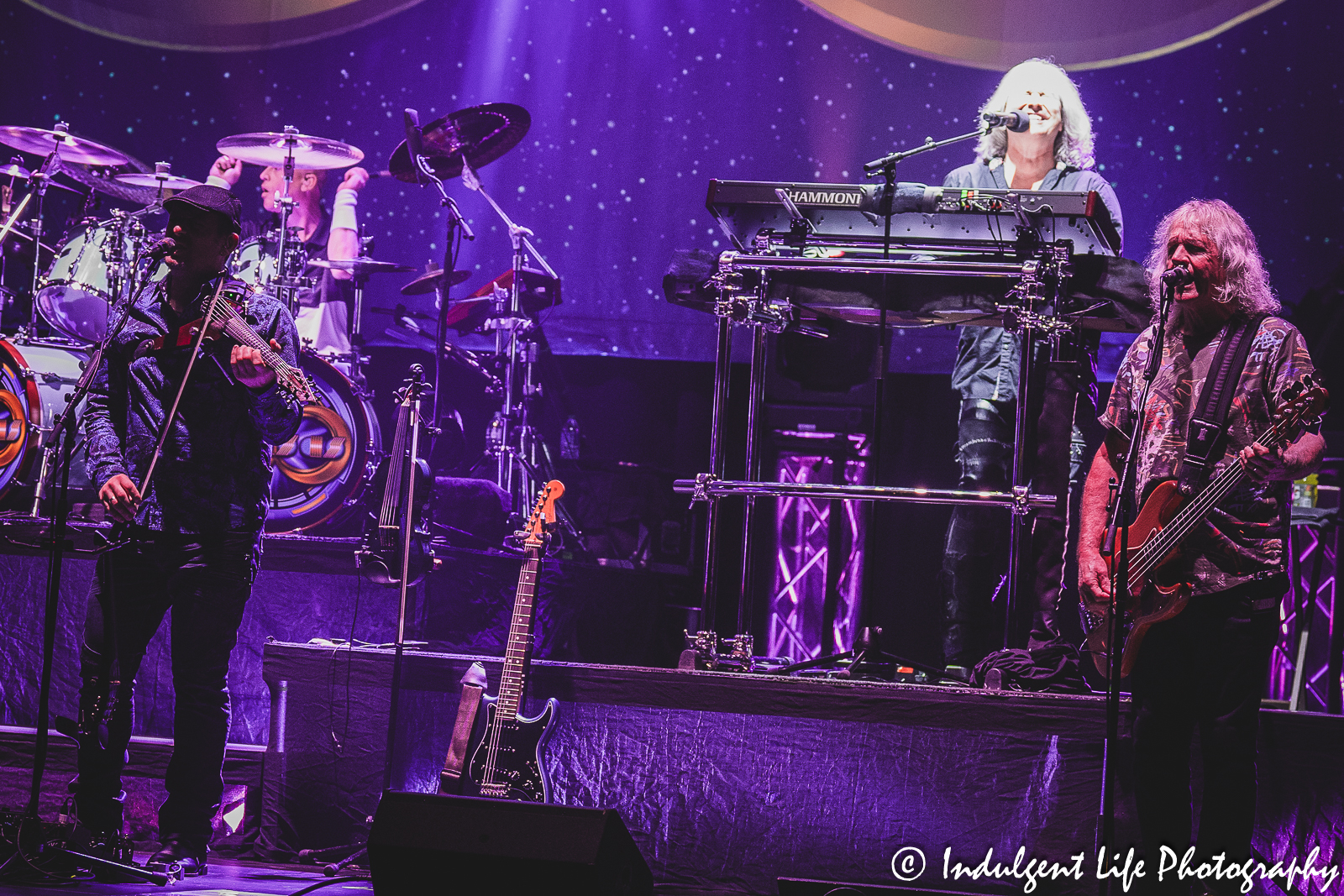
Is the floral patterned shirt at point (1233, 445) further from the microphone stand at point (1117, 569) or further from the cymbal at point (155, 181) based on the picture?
the cymbal at point (155, 181)

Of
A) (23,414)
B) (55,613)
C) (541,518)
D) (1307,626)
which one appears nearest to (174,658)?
(55,613)

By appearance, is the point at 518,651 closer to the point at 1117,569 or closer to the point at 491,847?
the point at 491,847

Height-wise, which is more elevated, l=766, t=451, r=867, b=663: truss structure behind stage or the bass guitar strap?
the bass guitar strap

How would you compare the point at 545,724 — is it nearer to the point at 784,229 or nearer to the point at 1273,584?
the point at 784,229

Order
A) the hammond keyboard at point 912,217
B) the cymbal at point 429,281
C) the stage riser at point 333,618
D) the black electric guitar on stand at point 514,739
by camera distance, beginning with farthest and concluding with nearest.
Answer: the cymbal at point 429,281, the stage riser at point 333,618, the hammond keyboard at point 912,217, the black electric guitar on stand at point 514,739

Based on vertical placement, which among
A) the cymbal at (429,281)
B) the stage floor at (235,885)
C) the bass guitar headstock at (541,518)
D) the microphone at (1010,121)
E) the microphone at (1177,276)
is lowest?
the stage floor at (235,885)

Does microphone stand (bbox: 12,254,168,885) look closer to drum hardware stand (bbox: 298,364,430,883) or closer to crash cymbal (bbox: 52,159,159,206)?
drum hardware stand (bbox: 298,364,430,883)

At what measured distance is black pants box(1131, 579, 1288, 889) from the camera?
2.95 m

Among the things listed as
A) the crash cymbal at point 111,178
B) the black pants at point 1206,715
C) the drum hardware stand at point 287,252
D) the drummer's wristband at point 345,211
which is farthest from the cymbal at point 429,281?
the black pants at point 1206,715

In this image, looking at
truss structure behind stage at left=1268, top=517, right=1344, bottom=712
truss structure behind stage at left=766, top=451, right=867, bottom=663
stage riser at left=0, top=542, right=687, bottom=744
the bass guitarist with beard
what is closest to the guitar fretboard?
stage riser at left=0, top=542, right=687, bottom=744

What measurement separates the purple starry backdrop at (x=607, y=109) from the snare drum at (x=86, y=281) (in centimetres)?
103

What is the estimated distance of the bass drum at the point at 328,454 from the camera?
5914mm

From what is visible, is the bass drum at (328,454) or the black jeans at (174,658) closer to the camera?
the black jeans at (174,658)

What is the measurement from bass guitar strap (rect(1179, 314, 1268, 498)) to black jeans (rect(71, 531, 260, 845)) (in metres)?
2.83
